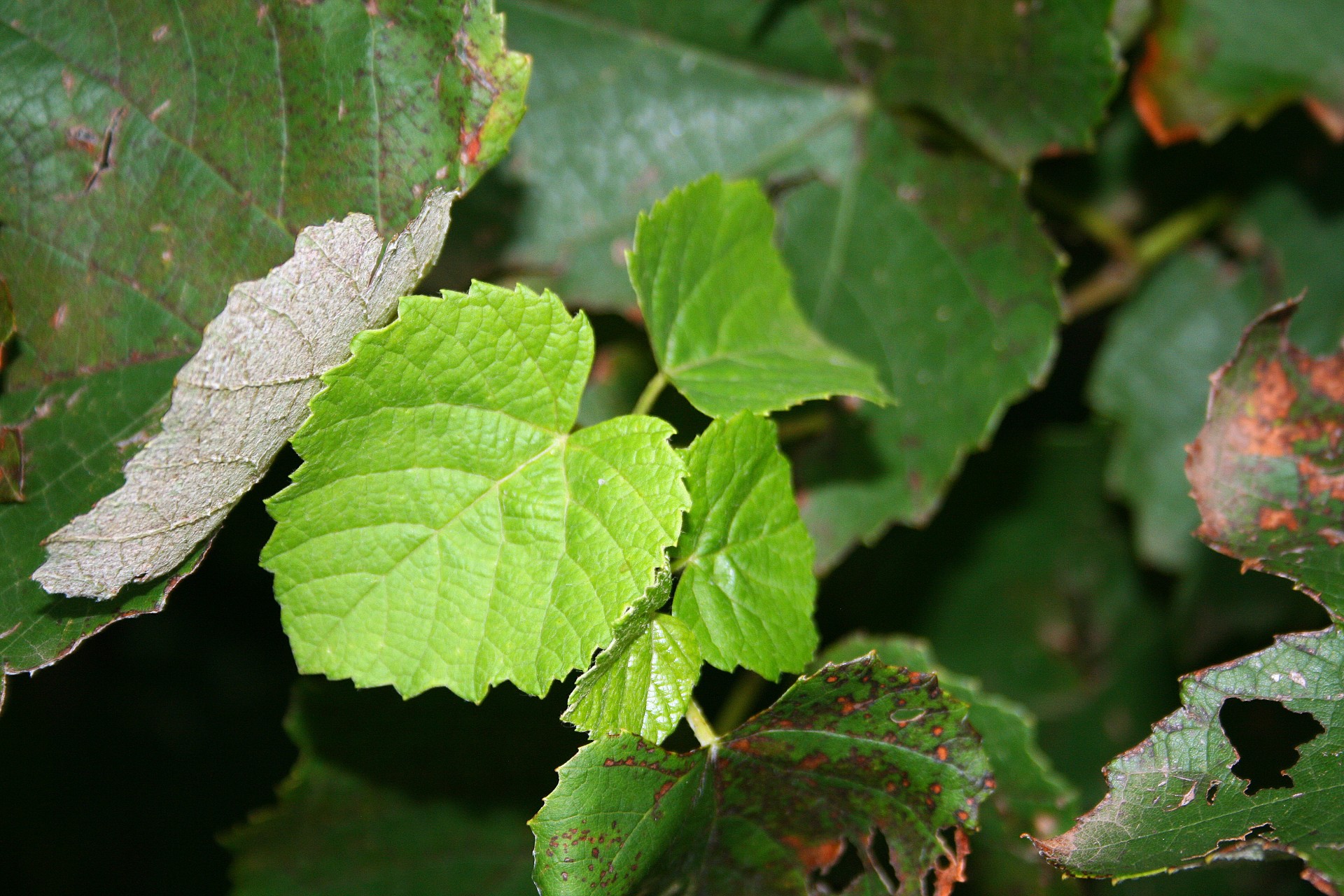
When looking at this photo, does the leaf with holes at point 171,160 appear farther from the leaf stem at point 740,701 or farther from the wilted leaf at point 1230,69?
the wilted leaf at point 1230,69

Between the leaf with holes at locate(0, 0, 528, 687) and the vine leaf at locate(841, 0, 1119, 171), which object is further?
the vine leaf at locate(841, 0, 1119, 171)

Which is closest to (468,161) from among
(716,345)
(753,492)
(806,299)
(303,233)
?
(303,233)

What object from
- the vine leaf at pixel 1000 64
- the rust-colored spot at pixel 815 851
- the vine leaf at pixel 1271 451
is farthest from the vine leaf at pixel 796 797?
the vine leaf at pixel 1000 64

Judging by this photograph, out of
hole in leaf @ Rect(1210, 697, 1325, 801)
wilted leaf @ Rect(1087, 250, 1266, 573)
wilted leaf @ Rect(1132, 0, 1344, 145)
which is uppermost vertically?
wilted leaf @ Rect(1132, 0, 1344, 145)

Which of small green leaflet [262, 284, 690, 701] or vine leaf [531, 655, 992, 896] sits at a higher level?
small green leaflet [262, 284, 690, 701]

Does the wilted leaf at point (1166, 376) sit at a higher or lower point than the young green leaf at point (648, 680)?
lower

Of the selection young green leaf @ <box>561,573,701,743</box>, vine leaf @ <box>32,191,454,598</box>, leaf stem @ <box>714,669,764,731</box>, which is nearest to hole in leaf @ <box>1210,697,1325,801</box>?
leaf stem @ <box>714,669,764,731</box>

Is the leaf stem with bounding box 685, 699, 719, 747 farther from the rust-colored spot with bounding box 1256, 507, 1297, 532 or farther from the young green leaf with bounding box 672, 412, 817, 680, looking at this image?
the rust-colored spot with bounding box 1256, 507, 1297, 532
